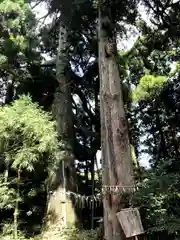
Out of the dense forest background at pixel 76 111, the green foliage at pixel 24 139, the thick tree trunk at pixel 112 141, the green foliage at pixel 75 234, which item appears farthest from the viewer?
the green foliage at pixel 75 234

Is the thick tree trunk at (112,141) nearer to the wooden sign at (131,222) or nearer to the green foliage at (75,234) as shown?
the wooden sign at (131,222)

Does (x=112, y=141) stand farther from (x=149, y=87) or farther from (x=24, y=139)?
(x=149, y=87)

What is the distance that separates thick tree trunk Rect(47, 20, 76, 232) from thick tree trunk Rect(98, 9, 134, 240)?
2929 mm

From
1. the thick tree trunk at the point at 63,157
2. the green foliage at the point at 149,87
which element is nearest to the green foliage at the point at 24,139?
the thick tree trunk at the point at 63,157

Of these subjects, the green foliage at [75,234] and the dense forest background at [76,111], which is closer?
the dense forest background at [76,111]

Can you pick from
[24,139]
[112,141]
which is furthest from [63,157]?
[112,141]

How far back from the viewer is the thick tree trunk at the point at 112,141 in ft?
10.9

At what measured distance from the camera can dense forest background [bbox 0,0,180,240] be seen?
532cm

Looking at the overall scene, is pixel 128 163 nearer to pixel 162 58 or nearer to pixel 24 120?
pixel 24 120

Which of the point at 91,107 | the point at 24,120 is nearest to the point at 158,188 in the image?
the point at 24,120

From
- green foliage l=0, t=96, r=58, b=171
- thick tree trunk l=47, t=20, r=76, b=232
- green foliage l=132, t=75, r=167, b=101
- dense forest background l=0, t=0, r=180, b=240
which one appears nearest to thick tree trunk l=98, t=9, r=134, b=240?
dense forest background l=0, t=0, r=180, b=240

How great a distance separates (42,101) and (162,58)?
4.81 meters

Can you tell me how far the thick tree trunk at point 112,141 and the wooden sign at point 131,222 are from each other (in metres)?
0.29

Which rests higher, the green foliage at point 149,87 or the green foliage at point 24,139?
the green foliage at point 149,87
